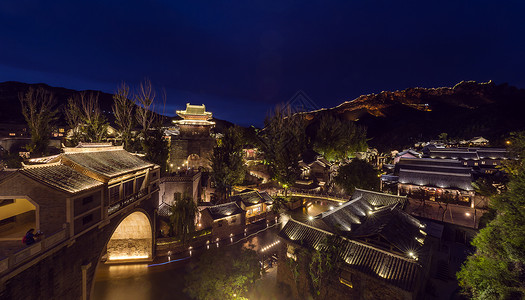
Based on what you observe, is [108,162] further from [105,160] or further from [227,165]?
[227,165]

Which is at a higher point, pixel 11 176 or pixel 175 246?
pixel 11 176

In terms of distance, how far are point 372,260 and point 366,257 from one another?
402 millimetres

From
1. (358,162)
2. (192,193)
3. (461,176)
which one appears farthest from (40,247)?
(461,176)

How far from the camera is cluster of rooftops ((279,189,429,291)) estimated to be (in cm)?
Answer: 1268

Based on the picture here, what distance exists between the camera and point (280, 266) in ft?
58.0

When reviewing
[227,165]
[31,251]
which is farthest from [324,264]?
[227,165]

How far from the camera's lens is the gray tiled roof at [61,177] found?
410 inches

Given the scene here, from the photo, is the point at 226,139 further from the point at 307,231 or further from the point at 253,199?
the point at 307,231

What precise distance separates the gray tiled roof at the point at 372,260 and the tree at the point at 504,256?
2.85m

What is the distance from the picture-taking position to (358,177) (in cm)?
3234

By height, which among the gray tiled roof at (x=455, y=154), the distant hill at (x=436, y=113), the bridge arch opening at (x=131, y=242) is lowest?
the bridge arch opening at (x=131, y=242)

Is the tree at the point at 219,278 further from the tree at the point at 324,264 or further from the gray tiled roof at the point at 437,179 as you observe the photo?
the gray tiled roof at the point at 437,179

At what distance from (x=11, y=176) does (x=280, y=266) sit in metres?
18.3

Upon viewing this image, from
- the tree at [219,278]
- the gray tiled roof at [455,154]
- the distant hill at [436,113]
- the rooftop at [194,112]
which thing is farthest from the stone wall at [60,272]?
the distant hill at [436,113]
